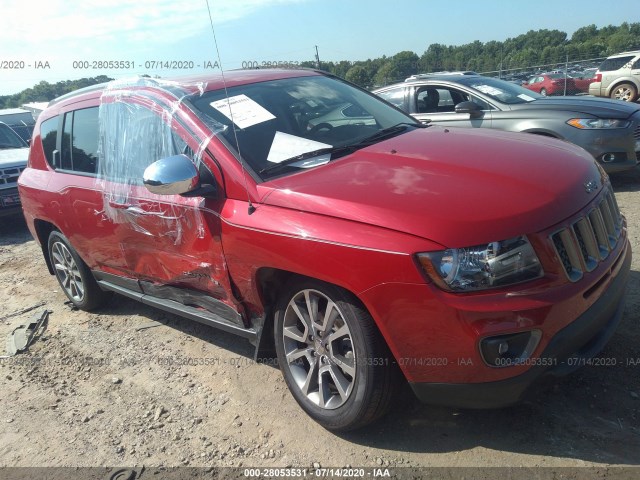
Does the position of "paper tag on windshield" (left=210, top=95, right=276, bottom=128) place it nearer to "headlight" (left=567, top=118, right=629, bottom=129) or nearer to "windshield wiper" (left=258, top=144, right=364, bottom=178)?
"windshield wiper" (left=258, top=144, right=364, bottom=178)

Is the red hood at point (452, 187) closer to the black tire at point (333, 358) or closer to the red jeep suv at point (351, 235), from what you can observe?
the red jeep suv at point (351, 235)

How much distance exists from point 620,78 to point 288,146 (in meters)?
17.0

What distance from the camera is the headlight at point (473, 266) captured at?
2199mm

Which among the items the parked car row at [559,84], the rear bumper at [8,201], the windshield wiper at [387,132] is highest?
the windshield wiper at [387,132]

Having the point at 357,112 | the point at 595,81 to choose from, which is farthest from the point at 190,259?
the point at 595,81

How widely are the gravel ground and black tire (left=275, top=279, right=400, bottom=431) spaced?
196 mm

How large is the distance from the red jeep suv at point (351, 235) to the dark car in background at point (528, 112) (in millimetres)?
3364

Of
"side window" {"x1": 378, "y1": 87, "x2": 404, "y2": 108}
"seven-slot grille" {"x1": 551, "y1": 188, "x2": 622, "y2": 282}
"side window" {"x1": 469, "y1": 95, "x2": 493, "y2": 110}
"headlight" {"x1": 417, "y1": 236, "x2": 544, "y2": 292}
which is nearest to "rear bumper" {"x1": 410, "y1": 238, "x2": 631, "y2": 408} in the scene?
"seven-slot grille" {"x1": 551, "y1": 188, "x2": 622, "y2": 282}

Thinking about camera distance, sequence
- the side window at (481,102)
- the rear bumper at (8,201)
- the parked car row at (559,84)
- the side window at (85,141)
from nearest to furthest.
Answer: the side window at (85,141)
the side window at (481,102)
the rear bumper at (8,201)
the parked car row at (559,84)

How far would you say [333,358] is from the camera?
2.71 metres

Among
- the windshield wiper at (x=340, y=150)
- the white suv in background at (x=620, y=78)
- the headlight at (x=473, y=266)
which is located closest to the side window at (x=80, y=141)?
the windshield wiper at (x=340, y=150)

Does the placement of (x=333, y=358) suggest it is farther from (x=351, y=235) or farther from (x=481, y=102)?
(x=481, y=102)

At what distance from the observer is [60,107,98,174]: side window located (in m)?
4.07

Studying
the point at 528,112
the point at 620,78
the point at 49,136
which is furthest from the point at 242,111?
the point at 620,78
